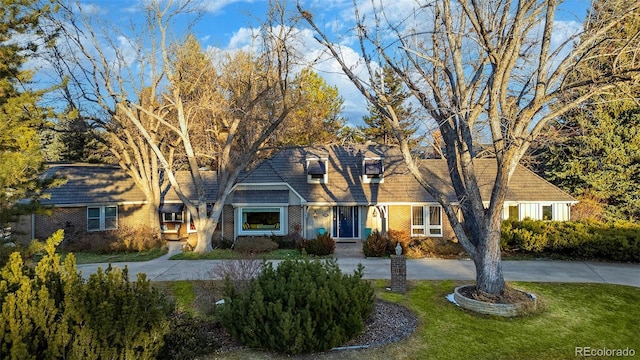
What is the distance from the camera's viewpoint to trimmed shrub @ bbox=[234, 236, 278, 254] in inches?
714

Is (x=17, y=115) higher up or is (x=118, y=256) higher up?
(x=17, y=115)

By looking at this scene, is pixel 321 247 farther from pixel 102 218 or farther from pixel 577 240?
pixel 102 218

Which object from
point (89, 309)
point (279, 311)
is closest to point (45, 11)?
point (89, 309)

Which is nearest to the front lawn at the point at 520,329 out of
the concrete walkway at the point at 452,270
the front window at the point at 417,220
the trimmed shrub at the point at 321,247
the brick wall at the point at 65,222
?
the concrete walkway at the point at 452,270

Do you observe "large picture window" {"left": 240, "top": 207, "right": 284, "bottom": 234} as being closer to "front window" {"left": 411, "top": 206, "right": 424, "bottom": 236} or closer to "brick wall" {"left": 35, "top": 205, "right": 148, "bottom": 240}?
"front window" {"left": 411, "top": 206, "right": 424, "bottom": 236}

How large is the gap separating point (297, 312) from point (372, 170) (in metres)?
16.6

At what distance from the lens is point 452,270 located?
1388 cm

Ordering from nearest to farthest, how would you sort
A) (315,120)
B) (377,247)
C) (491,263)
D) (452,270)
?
(491,263) → (452,270) → (377,247) → (315,120)

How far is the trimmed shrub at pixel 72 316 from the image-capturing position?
5.14 meters

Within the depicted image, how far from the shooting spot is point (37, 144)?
1136 cm

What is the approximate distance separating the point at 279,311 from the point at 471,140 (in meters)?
6.46

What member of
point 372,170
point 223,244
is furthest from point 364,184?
point 223,244

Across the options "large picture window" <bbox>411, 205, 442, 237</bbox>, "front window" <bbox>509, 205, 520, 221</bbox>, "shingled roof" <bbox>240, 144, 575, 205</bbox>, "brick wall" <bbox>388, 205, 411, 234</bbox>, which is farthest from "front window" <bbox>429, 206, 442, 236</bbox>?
"front window" <bbox>509, 205, 520, 221</bbox>

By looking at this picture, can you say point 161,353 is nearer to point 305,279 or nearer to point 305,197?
point 305,279
